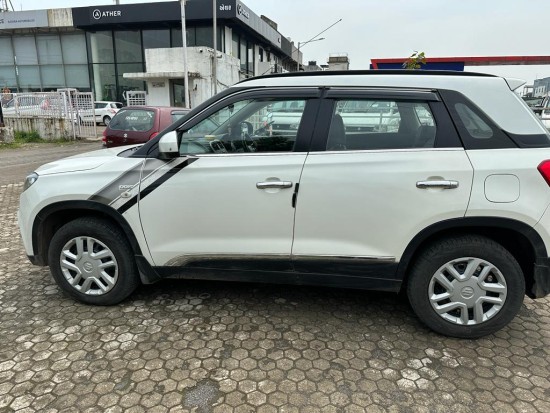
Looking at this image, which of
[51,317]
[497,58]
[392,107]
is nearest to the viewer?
[392,107]

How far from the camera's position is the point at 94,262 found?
10.5ft

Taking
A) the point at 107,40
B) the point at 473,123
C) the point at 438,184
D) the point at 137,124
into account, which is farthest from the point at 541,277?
the point at 107,40

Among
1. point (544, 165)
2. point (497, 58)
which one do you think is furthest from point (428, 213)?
point (497, 58)

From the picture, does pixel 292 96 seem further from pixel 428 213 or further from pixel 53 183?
pixel 53 183

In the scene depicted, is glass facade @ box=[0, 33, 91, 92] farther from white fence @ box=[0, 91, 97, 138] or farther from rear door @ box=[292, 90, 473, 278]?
rear door @ box=[292, 90, 473, 278]

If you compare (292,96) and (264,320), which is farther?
(264,320)

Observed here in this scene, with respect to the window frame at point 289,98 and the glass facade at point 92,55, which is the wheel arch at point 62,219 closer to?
the window frame at point 289,98

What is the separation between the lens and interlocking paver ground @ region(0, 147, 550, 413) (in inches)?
90.4

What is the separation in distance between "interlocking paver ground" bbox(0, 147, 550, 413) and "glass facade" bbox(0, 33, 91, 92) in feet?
97.3

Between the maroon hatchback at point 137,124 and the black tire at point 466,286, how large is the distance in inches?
287

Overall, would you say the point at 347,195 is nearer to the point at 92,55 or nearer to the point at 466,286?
the point at 466,286

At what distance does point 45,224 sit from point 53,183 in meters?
0.39

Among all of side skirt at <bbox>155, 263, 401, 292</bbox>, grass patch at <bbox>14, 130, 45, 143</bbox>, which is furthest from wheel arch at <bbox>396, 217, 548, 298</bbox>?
grass patch at <bbox>14, 130, 45, 143</bbox>

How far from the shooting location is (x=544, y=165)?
2514 mm
